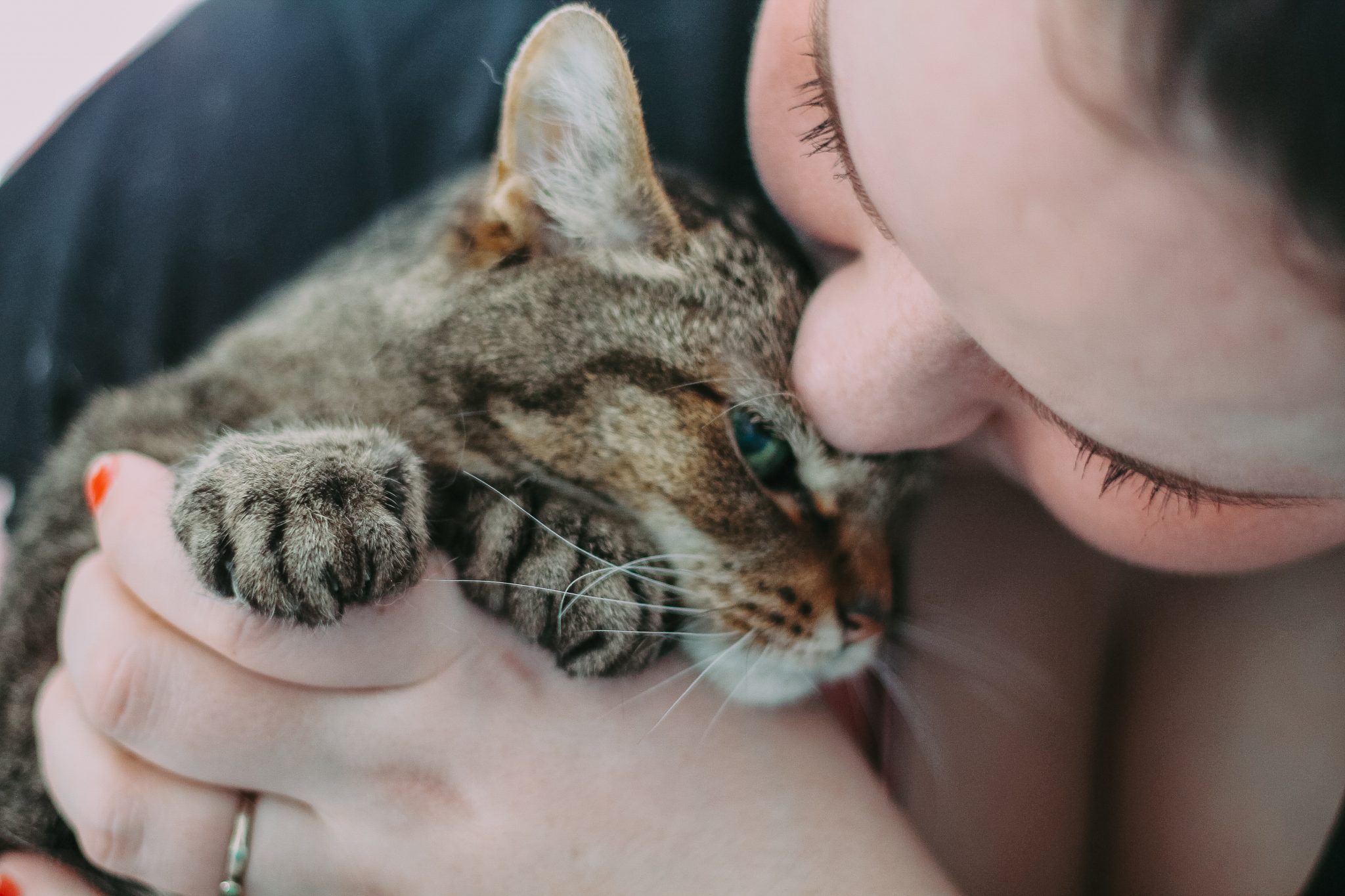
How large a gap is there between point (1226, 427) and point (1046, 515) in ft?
2.66

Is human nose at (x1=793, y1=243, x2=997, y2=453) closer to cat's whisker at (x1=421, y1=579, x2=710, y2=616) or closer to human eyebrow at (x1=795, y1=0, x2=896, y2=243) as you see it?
human eyebrow at (x1=795, y1=0, x2=896, y2=243)

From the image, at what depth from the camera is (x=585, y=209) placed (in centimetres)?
87

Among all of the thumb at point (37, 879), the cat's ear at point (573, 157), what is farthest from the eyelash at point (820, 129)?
the thumb at point (37, 879)

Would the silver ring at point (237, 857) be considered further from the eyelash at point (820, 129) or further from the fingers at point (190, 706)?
the eyelash at point (820, 129)

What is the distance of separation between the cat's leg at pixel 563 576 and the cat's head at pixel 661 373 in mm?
42

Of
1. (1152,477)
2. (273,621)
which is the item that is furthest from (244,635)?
(1152,477)

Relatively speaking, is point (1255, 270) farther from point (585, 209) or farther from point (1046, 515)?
point (1046, 515)

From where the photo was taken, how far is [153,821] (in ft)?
2.46

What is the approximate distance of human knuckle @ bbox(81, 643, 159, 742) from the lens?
72 centimetres

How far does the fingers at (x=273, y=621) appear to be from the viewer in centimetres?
71

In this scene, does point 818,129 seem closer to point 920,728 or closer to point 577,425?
point 577,425

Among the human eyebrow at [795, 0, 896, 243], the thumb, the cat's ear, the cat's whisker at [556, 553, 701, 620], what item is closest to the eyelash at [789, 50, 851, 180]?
the human eyebrow at [795, 0, 896, 243]

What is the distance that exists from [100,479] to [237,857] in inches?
15.1

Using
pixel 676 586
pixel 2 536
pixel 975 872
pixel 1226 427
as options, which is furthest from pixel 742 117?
pixel 2 536
